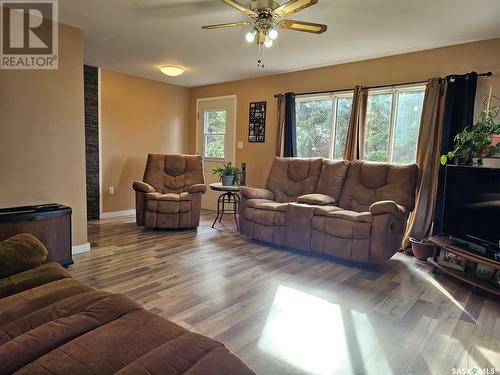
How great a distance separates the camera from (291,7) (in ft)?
7.63

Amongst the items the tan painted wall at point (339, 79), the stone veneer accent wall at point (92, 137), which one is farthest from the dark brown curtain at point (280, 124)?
the stone veneer accent wall at point (92, 137)

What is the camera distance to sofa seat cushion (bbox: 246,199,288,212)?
3.82 meters

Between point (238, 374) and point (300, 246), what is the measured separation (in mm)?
2693

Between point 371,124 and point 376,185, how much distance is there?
0.92 m

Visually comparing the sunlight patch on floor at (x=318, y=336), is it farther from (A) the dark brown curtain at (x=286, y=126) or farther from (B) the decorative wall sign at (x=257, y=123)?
(B) the decorative wall sign at (x=257, y=123)

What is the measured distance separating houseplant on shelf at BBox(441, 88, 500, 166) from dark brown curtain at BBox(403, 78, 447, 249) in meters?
0.31

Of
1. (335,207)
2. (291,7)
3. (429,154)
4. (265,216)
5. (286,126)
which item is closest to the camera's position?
(291,7)

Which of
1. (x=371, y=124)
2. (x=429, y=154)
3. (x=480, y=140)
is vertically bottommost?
(x=429, y=154)

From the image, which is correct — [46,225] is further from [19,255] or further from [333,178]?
[333,178]

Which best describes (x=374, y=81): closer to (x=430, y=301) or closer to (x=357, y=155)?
(x=357, y=155)

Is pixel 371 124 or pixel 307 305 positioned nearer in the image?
pixel 307 305

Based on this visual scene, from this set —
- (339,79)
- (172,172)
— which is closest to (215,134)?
(172,172)

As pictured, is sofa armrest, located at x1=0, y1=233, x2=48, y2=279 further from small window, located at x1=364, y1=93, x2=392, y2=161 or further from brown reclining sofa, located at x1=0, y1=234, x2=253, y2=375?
small window, located at x1=364, y1=93, x2=392, y2=161

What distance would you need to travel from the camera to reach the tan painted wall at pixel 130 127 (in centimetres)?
521
